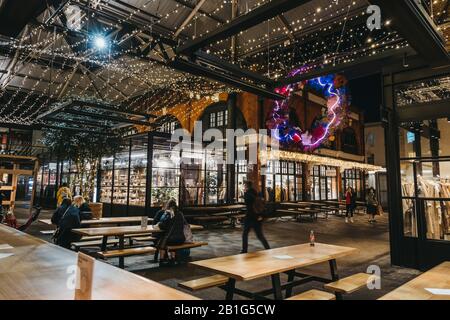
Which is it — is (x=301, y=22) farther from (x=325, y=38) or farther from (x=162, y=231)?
(x=162, y=231)

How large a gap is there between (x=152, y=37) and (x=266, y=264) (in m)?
7.02

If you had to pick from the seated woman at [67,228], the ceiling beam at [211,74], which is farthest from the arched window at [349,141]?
the seated woman at [67,228]

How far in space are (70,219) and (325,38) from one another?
949 cm

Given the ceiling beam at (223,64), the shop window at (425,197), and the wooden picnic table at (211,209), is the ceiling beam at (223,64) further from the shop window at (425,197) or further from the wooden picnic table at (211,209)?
the wooden picnic table at (211,209)

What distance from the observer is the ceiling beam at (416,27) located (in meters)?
2.57

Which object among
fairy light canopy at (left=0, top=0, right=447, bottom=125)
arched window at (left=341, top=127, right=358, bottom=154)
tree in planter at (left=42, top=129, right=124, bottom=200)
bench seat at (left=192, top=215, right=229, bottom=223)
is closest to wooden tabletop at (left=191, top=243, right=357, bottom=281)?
fairy light canopy at (left=0, top=0, right=447, bottom=125)

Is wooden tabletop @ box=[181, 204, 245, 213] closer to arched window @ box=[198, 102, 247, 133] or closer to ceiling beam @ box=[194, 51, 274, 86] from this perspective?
arched window @ box=[198, 102, 247, 133]

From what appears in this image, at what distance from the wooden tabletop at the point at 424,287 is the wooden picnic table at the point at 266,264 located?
3.28 feet

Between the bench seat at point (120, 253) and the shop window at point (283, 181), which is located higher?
the shop window at point (283, 181)

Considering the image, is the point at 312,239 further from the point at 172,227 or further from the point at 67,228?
the point at 67,228

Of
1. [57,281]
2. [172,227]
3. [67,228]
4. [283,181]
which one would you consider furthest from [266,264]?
[283,181]

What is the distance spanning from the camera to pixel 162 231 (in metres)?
5.55

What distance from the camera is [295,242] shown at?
8.23 metres

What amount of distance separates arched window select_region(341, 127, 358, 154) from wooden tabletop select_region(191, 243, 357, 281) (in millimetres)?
17663
